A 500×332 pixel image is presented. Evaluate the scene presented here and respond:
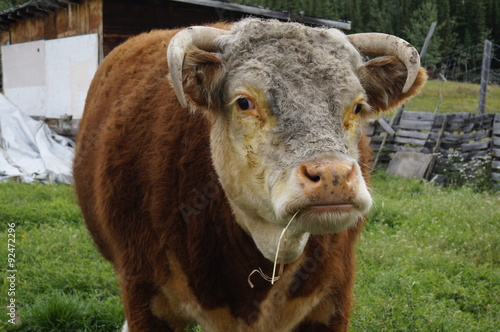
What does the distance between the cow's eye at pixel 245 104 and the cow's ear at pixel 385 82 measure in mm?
669

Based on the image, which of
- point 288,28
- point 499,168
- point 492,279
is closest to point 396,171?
point 499,168

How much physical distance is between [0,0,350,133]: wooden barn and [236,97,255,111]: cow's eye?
36.7 ft

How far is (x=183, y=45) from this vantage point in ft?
8.57

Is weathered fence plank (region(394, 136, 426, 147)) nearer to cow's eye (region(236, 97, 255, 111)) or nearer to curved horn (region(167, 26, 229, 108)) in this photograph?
curved horn (region(167, 26, 229, 108))

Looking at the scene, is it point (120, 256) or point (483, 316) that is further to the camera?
point (483, 316)

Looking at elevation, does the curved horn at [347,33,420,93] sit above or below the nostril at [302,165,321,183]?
above

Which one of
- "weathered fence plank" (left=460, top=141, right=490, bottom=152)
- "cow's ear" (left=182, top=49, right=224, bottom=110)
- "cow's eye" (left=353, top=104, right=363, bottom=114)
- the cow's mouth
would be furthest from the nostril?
"weathered fence plank" (left=460, top=141, right=490, bottom=152)

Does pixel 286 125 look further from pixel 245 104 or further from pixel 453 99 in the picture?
pixel 453 99

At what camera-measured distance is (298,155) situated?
7.55ft

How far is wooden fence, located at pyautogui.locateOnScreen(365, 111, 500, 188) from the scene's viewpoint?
10.6m

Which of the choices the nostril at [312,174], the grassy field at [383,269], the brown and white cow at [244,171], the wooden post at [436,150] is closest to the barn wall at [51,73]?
the grassy field at [383,269]

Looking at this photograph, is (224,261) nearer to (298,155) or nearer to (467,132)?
(298,155)

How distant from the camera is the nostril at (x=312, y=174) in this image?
85.4 inches

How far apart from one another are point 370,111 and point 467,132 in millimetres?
9398
